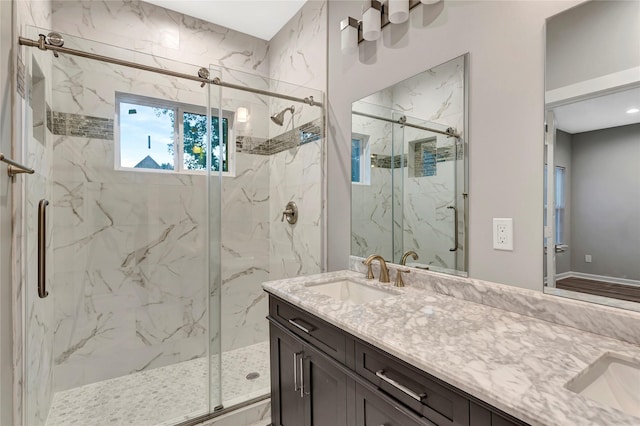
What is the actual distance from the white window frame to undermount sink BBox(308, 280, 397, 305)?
2.12 ft

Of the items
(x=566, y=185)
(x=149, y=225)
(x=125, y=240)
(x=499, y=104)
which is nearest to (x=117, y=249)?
(x=125, y=240)

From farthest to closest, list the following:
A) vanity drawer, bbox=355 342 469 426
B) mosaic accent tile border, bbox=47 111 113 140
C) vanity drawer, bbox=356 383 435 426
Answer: mosaic accent tile border, bbox=47 111 113 140 → vanity drawer, bbox=356 383 435 426 → vanity drawer, bbox=355 342 469 426

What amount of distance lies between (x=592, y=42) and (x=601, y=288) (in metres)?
0.79

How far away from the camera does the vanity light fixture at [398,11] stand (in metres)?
1.54

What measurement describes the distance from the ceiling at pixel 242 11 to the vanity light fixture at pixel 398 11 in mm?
1139

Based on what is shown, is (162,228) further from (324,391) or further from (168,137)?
(324,391)

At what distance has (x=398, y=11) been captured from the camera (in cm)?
155

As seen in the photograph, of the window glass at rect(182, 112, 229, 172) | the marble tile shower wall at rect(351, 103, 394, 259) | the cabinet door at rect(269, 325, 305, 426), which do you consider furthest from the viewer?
the window glass at rect(182, 112, 229, 172)

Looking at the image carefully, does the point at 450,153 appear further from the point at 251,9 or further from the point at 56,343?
the point at 56,343

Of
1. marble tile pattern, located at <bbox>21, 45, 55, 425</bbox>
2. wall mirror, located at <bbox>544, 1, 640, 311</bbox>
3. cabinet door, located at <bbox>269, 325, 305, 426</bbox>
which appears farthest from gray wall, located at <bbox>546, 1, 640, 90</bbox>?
marble tile pattern, located at <bbox>21, 45, 55, 425</bbox>

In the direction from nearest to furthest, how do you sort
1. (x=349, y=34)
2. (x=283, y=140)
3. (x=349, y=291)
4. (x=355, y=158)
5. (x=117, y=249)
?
1. (x=349, y=291)
2. (x=349, y=34)
3. (x=355, y=158)
4. (x=117, y=249)
5. (x=283, y=140)

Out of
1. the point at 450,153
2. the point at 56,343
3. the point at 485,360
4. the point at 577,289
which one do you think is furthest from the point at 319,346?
the point at 56,343

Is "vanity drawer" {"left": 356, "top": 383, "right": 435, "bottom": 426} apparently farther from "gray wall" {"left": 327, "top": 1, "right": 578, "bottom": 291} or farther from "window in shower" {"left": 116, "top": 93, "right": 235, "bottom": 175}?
"window in shower" {"left": 116, "top": 93, "right": 235, "bottom": 175}

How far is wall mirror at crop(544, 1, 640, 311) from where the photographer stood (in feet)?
3.01
